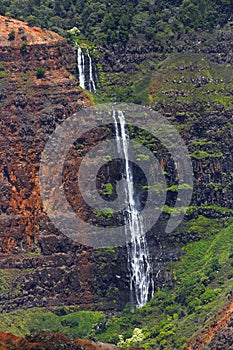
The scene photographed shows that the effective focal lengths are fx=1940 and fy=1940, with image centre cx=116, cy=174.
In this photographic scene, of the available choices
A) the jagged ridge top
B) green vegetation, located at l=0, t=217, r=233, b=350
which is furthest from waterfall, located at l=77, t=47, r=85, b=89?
green vegetation, located at l=0, t=217, r=233, b=350

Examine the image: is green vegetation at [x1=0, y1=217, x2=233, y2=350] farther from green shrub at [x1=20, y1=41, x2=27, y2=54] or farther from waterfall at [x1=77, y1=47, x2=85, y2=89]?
green shrub at [x1=20, y1=41, x2=27, y2=54]

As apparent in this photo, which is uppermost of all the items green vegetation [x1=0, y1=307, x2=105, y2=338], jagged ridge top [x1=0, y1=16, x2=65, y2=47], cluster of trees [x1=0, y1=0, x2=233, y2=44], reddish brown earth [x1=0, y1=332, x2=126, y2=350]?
cluster of trees [x1=0, y1=0, x2=233, y2=44]

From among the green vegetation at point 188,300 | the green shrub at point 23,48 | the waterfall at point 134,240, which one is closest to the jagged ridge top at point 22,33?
the green shrub at point 23,48

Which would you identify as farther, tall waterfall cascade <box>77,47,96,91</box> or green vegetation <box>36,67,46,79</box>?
tall waterfall cascade <box>77,47,96,91</box>

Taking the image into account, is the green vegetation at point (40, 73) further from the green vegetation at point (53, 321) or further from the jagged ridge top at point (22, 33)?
the green vegetation at point (53, 321)

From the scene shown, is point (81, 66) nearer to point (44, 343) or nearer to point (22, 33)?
point (22, 33)

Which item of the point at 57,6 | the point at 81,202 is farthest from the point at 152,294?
the point at 57,6

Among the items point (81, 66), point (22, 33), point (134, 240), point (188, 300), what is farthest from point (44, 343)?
point (81, 66)
